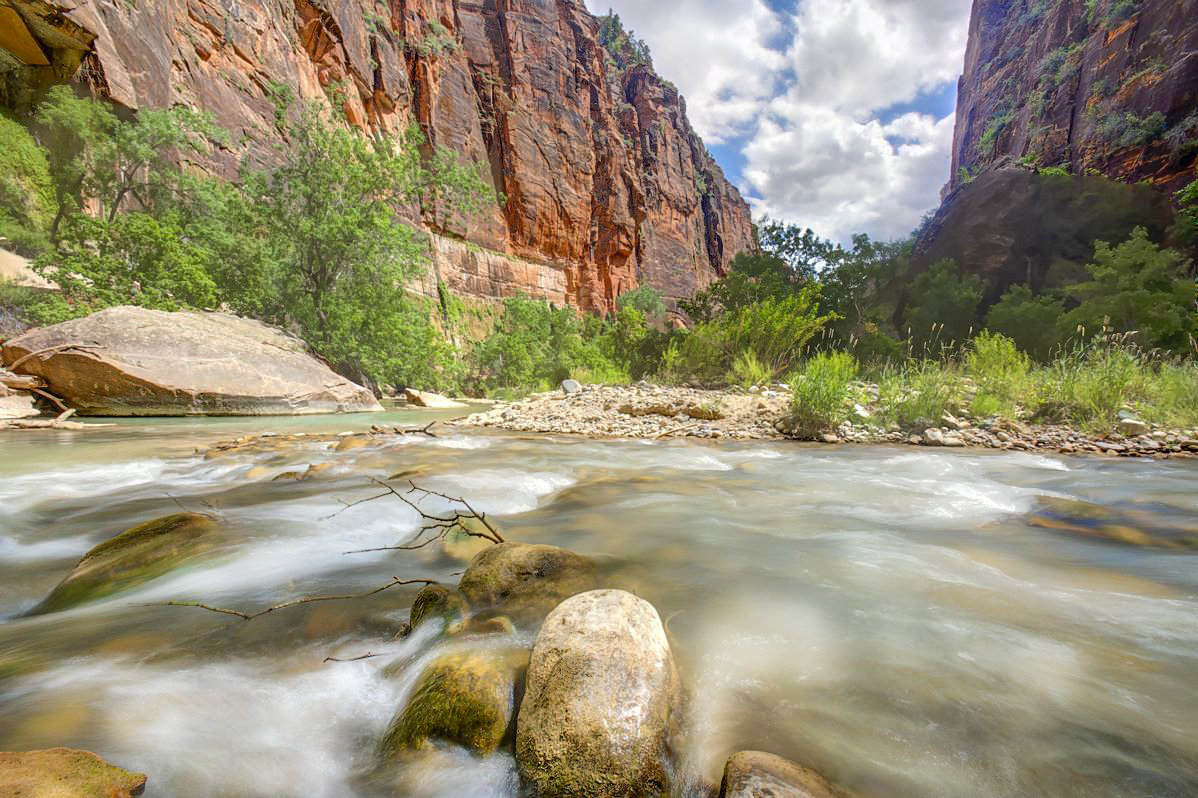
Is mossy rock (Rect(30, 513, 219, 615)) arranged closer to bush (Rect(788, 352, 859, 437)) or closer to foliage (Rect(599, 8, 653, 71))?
bush (Rect(788, 352, 859, 437))

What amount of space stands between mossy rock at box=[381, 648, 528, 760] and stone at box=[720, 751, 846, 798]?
0.53m

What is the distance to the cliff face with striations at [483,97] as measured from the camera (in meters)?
A: 15.6

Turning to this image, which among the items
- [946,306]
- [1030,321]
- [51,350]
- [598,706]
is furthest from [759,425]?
[946,306]

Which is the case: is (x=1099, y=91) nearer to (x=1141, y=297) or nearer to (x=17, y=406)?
(x=1141, y=297)

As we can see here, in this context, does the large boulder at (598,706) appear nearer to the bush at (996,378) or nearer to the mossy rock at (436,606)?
the mossy rock at (436,606)

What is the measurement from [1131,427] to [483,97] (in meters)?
48.0

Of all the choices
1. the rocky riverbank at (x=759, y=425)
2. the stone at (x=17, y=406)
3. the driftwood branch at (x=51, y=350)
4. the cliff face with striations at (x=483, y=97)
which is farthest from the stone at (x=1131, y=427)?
the cliff face with striations at (x=483, y=97)

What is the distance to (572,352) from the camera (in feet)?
66.1

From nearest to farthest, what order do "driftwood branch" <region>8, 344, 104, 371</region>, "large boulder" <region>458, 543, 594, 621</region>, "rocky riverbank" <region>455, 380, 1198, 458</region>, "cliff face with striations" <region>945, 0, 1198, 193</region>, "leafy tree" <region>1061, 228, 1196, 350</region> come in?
"large boulder" <region>458, 543, 594, 621</region> < "rocky riverbank" <region>455, 380, 1198, 458</region> < "driftwood branch" <region>8, 344, 104, 371</region> < "leafy tree" <region>1061, 228, 1196, 350</region> < "cliff face with striations" <region>945, 0, 1198, 193</region>

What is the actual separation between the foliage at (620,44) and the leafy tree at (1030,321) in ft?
209

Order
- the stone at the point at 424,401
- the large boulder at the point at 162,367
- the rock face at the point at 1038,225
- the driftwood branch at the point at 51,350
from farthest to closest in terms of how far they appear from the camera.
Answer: the rock face at the point at 1038,225, the stone at the point at 424,401, the large boulder at the point at 162,367, the driftwood branch at the point at 51,350

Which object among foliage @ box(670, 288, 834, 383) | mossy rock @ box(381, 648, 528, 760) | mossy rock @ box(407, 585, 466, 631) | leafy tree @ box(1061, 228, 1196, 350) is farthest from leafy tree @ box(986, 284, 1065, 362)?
mossy rock @ box(381, 648, 528, 760)

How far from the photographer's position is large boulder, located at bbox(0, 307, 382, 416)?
7734 millimetres

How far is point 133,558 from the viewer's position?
7.24 feet
